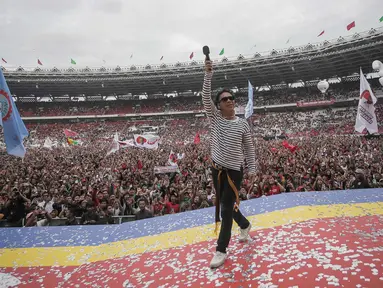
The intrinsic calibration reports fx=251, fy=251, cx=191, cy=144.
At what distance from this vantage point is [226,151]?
8.09 feet

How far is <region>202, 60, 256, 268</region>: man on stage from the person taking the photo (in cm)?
243

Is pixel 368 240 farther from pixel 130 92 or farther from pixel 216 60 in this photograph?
pixel 130 92

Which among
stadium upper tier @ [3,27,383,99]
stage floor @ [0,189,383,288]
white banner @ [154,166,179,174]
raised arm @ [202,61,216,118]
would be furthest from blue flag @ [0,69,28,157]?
stadium upper tier @ [3,27,383,99]

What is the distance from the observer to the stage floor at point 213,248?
6.52ft

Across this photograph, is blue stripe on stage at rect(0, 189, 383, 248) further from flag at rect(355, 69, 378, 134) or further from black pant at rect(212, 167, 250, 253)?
flag at rect(355, 69, 378, 134)

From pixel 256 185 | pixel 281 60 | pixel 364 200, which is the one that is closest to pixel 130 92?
pixel 281 60

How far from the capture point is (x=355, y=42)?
29516mm

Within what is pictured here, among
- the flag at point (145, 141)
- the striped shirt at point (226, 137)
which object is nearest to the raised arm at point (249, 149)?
the striped shirt at point (226, 137)

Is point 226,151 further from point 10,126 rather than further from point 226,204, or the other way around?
point 10,126

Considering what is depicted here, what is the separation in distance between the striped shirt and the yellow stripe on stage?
1.06m

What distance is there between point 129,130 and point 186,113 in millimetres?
10716

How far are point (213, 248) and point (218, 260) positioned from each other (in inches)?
17.3

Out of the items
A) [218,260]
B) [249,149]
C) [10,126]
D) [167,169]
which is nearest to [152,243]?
[218,260]

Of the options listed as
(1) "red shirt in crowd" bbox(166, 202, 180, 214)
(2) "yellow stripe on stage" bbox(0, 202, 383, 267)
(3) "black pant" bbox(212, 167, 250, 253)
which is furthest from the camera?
(1) "red shirt in crowd" bbox(166, 202, 180, 214)
